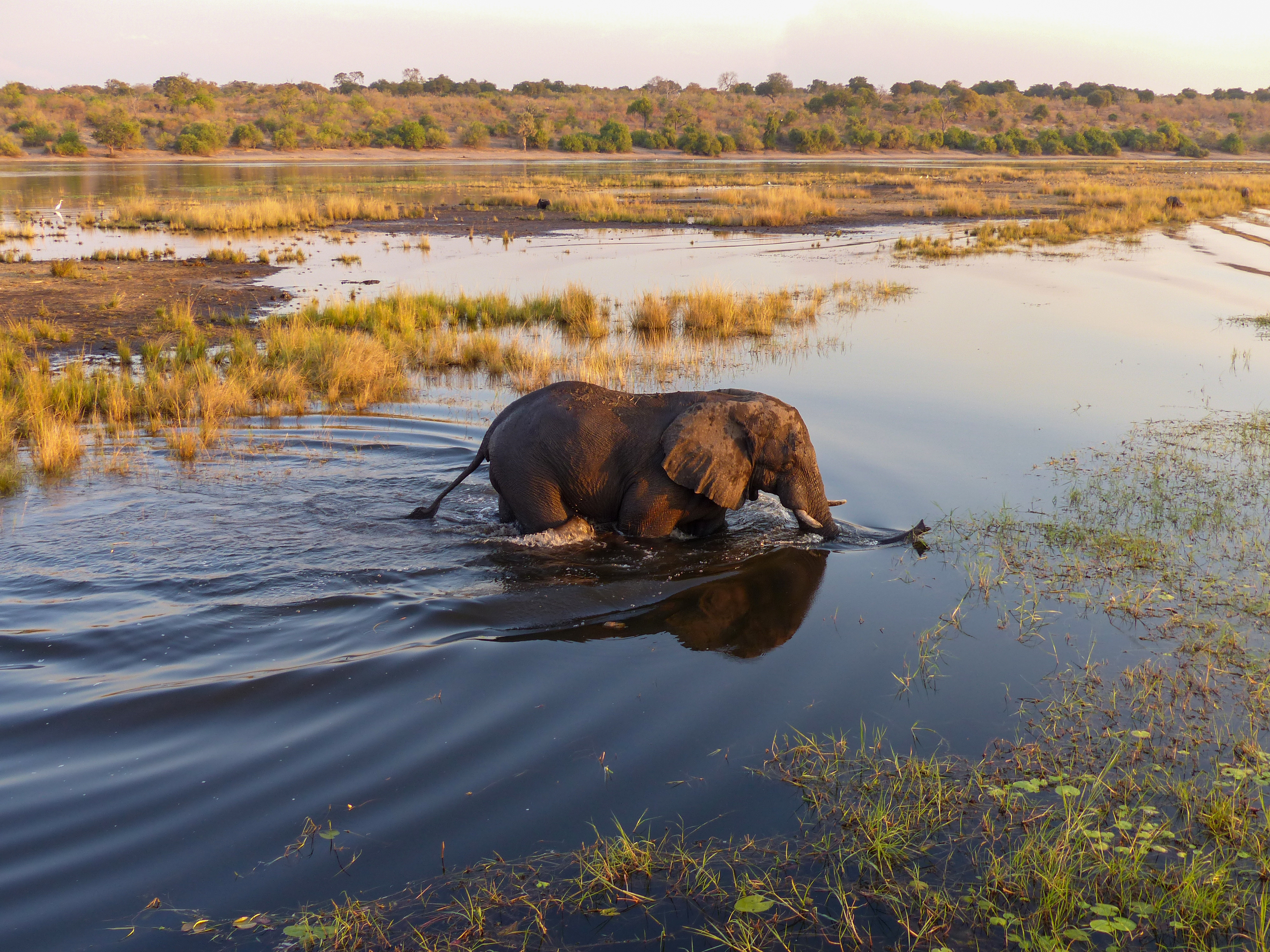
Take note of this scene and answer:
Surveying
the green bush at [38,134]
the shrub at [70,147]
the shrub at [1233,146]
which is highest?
the shrub at [1233,146]

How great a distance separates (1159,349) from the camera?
1427cm

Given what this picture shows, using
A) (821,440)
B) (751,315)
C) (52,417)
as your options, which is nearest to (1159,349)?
(751,315)

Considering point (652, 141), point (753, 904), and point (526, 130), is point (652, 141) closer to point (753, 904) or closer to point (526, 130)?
point (526, 130)

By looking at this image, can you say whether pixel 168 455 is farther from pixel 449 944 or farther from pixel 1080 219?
pixel 1080 219

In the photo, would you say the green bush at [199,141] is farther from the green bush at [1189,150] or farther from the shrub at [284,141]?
the green bush at [1189,150]

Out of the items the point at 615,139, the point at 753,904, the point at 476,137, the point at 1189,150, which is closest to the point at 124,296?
the point at 753,904

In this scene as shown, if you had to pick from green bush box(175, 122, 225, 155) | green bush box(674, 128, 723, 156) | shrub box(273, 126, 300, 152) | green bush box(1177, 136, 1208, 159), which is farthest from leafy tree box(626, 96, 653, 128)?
green bush box(1177, 136, 1208, 159)

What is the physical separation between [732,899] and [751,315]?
13.8 m

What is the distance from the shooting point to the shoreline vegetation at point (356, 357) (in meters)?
9.94

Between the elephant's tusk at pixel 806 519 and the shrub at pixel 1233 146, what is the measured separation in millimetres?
105306

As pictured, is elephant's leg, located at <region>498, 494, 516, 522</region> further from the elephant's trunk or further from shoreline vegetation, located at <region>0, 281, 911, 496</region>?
shoreline vegetation, located at <region>0, 281, 911, 496</region>

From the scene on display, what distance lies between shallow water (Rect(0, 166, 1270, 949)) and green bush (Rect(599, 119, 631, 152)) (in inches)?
3095

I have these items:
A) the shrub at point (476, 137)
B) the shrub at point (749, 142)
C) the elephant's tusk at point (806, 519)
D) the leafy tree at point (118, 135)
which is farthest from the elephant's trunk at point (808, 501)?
the shrub at point (476, 137)

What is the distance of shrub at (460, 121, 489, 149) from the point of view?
84.0 m
